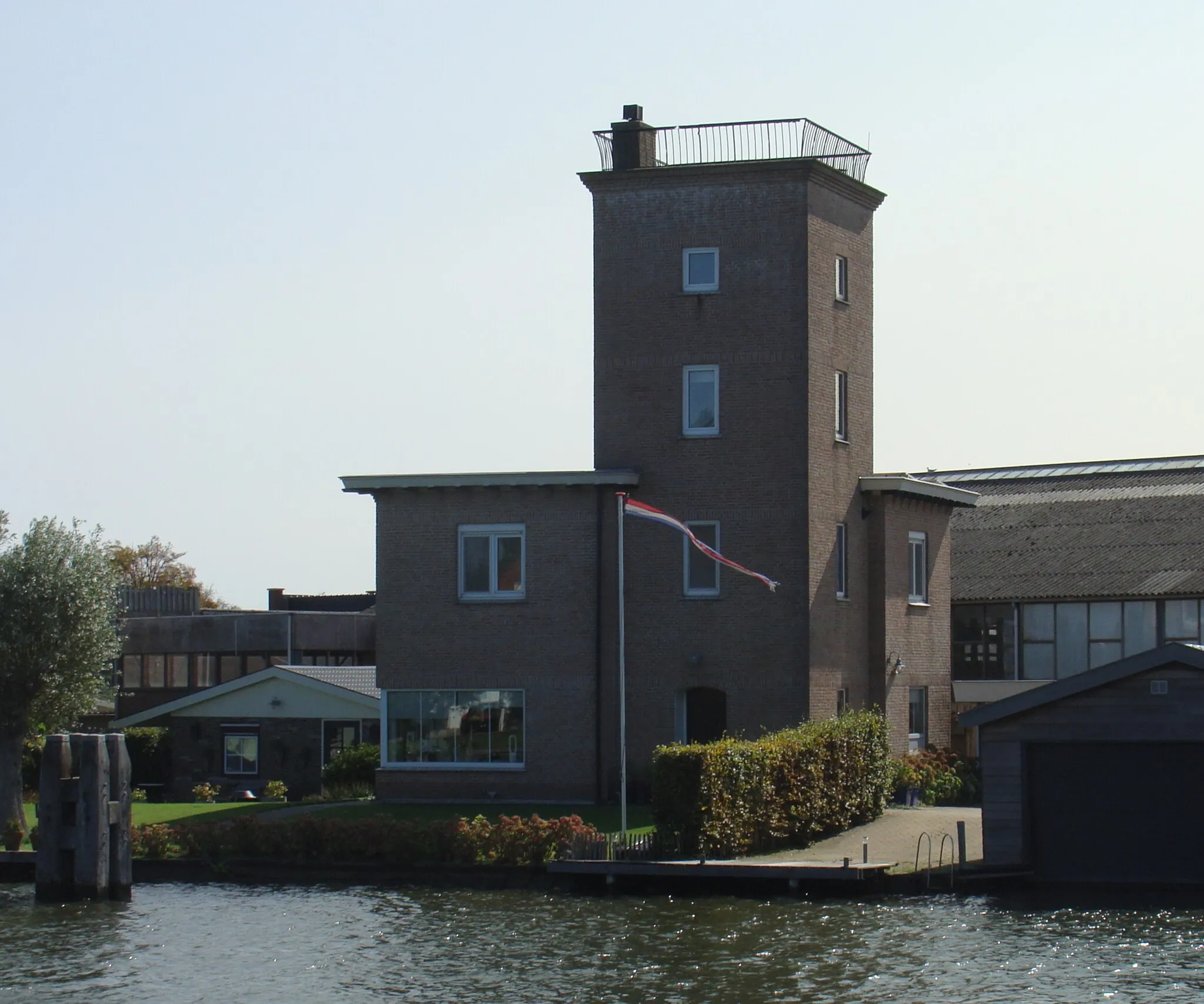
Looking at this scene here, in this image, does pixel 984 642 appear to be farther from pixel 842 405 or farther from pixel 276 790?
pixel 276 790

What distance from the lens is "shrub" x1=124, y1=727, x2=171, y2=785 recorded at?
206 feet

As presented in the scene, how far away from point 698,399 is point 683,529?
5151 mm

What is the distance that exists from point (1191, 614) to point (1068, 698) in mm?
24409

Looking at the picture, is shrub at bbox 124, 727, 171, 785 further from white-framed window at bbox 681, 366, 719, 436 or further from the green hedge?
the green hedge

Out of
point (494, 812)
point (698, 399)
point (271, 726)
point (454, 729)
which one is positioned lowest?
point (494, 812)

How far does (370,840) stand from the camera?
126ft

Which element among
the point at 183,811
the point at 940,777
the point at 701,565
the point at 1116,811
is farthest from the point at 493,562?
the point at 1116,811

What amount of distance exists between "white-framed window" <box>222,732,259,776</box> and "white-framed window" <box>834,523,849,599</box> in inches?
866

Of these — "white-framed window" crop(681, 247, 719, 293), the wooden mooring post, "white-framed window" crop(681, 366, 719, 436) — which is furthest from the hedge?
"white-framed window" crop(681, 247, 719, 293)

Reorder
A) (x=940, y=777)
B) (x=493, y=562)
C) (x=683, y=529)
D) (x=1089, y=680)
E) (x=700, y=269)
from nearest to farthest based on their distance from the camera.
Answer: (x=1089, y=680)
(x=683, y=529)
(x=700, y=269)
(x=493, y=562)
(x=940, y=777)

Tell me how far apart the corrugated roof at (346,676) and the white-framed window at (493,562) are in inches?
510

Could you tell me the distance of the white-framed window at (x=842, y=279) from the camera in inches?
1873

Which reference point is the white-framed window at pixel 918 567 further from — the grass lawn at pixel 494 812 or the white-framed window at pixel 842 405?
the grass lawn at pixel 494 812

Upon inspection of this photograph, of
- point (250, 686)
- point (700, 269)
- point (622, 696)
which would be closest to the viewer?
point (622, 696)
